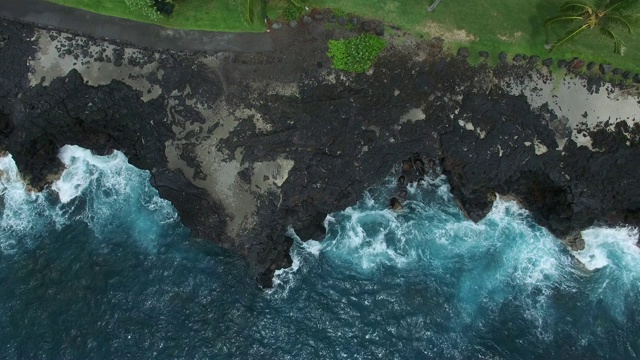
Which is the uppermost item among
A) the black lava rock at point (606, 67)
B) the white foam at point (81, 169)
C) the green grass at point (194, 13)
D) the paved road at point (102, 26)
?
the black lava rock at point (606, 67)

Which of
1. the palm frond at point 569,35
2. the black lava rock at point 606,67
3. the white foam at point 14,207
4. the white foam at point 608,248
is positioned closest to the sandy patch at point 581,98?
the black lava rock at point 606,67

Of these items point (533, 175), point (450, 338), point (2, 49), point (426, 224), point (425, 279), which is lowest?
point (450, 338)

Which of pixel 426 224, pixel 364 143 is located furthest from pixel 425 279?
pixel 364 143

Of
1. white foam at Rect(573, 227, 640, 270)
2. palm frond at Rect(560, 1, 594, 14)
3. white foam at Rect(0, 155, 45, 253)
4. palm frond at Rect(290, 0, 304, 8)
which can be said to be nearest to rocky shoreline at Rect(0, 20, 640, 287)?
palm frond at Rect(290, 0, 304, 8)

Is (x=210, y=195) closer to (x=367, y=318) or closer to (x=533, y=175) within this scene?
(x=367, y=318)

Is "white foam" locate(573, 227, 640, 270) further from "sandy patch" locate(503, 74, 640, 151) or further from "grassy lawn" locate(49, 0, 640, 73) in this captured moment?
"grassy lawn" locate(49, 0, 640, 73)

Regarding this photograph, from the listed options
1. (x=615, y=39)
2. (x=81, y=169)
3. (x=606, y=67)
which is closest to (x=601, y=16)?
(x=615, y=39)

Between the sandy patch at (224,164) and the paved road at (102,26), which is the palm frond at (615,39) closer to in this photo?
the sandy patch at (224,164)
